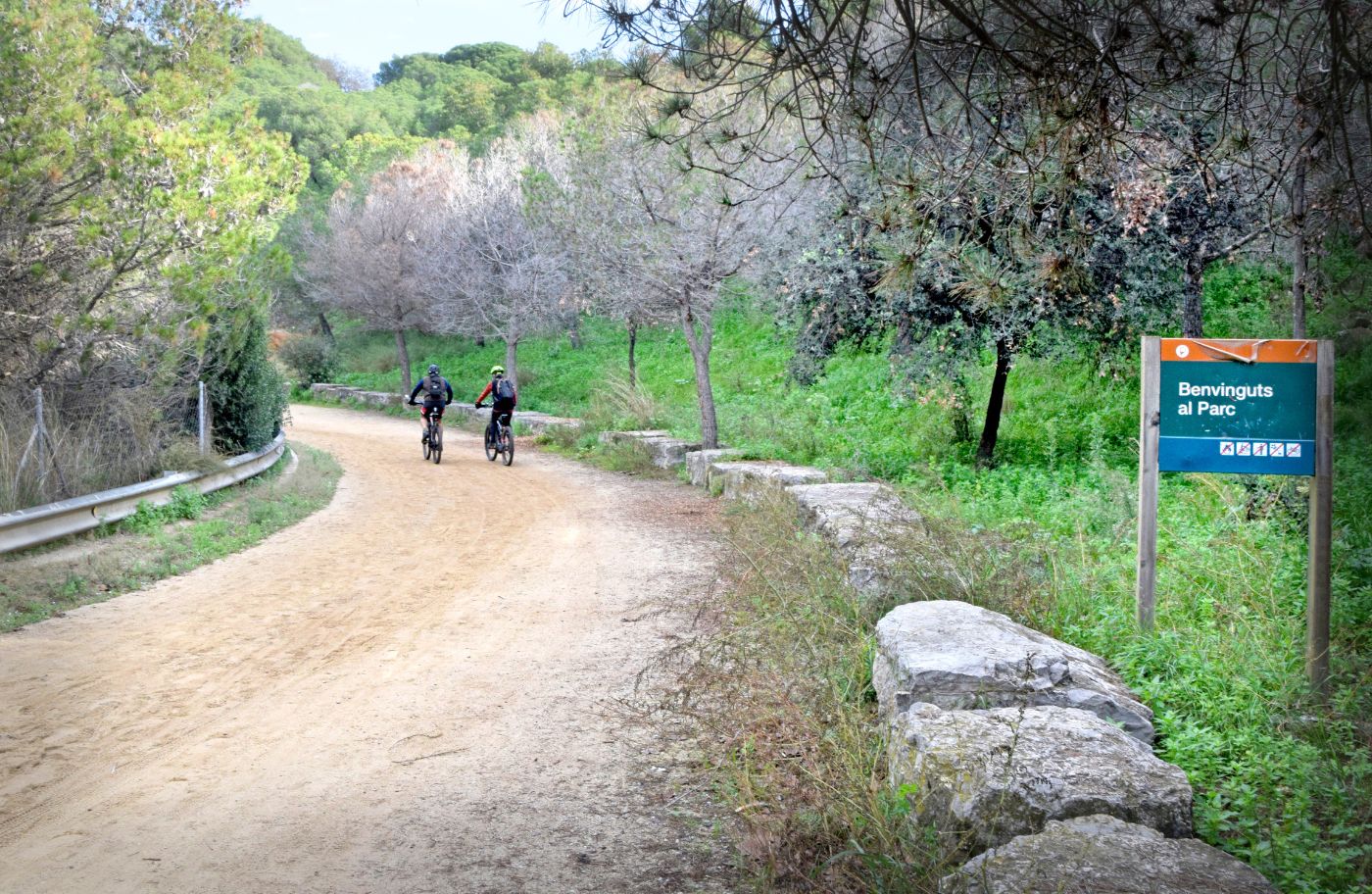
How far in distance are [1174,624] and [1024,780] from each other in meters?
3.12

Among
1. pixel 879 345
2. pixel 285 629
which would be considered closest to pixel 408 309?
pixel 879 345

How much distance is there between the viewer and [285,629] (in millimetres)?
8289

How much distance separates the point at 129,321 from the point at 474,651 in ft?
25.8

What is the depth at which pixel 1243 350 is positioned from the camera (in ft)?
20.9

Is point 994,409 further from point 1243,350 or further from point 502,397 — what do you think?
point 502,397

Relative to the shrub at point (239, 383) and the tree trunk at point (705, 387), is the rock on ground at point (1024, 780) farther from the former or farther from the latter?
the tree trunk at point (705, 387)

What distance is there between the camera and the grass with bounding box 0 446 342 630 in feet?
29.6

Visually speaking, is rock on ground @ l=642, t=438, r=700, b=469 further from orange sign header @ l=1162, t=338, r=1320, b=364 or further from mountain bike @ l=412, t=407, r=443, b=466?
orange sign header @ l=1162, t=338, r=1320, b=364

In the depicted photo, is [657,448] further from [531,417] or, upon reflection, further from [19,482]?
[19,482]

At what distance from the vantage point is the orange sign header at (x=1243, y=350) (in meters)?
6.25

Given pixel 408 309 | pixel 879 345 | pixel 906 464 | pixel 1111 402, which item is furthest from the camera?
pixel 408 309

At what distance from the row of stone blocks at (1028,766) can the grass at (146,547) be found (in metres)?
6.61

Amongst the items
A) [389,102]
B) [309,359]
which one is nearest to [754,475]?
[309,359]

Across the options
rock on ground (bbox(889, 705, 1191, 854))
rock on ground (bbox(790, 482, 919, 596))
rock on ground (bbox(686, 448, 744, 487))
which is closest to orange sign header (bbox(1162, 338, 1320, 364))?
rock on ground (bbox(790, 482, 919, 596))
